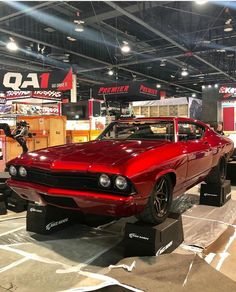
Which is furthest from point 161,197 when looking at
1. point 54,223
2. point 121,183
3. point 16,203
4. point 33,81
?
point 33,81

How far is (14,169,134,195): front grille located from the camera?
2717 millimetres

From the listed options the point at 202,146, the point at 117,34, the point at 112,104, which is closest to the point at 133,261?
the point at 202,146


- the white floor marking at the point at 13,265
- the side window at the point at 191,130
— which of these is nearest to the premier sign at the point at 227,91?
the side window at the point at 191,130

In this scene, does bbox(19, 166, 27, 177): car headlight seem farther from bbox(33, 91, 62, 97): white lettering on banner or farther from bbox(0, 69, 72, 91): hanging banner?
bbox(33, 91, 62, 97): white lettering on banner

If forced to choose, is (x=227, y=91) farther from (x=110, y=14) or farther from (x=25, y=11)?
(x=25, y=11)

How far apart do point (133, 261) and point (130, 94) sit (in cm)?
1023

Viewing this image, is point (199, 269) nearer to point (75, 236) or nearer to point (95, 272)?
point (95, 272)

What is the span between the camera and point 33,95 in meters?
10.3

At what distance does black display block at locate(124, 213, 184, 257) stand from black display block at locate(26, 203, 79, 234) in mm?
1082

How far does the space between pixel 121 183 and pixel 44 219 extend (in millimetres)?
1409

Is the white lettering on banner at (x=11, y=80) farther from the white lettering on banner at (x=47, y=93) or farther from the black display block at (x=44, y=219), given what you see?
the black display block at (x=44, y=219)

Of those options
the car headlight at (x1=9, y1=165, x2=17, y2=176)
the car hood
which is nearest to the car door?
the car hood

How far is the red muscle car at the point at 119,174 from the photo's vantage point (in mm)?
2660

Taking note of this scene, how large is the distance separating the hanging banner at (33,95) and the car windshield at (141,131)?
6.69 metres
